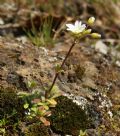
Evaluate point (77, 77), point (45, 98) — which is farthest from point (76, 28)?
point (77, 77)

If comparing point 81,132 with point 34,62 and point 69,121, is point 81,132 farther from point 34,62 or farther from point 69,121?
point 34,62

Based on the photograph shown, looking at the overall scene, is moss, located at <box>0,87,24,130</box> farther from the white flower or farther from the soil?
the white flower

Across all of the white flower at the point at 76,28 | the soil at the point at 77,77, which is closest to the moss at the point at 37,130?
the soil at the point at 77,77

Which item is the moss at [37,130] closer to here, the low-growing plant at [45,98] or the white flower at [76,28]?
the low-growing plant at [45,98]

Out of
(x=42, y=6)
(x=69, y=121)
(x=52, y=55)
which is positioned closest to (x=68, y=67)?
(x=52, y=55)

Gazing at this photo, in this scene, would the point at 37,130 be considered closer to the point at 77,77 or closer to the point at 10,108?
the point at 10,108

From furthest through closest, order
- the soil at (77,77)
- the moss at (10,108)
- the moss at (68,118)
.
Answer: the soil at (77,77)
the moss at (68,118)
the moss at (10,108)
